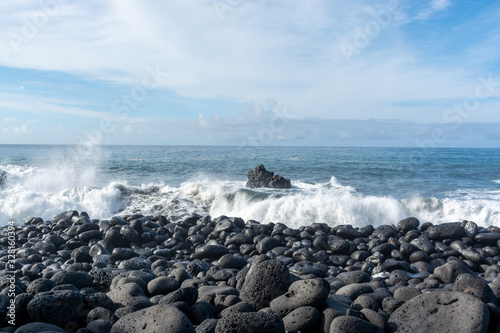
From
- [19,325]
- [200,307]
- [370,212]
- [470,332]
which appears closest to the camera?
[470,332]

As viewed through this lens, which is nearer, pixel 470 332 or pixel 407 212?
pixel 470 332

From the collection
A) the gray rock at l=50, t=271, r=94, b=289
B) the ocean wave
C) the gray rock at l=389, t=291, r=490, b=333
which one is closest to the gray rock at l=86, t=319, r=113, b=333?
the gray rock at l=50, t=271, r=94, b=289

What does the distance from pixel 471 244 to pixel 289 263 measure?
4.40 meters

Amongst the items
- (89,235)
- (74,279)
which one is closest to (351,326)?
(74,279)

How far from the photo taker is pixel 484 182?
2450 centimetres

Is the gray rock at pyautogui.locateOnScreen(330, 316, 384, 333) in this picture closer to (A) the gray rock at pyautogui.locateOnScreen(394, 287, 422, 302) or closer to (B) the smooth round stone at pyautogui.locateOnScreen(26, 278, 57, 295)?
(A) the gray rock at pyautogui.locateOnScreen(394, 287, 422, 302)

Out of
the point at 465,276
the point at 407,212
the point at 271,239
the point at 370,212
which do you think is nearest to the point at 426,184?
the point at 407,212

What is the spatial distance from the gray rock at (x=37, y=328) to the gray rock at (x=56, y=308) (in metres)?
0.23

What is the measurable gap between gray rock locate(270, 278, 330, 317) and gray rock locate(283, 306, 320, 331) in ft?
0.43

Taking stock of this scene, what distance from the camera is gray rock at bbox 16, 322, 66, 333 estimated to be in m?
3.53

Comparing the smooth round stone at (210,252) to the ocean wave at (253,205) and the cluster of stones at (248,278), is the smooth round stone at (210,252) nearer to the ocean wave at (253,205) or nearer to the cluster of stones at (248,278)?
the cluster of stones at (248,278)

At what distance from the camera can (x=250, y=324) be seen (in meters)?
3.38

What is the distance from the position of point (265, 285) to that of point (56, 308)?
2149mm

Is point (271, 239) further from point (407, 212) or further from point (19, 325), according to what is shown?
point (407, 212)
